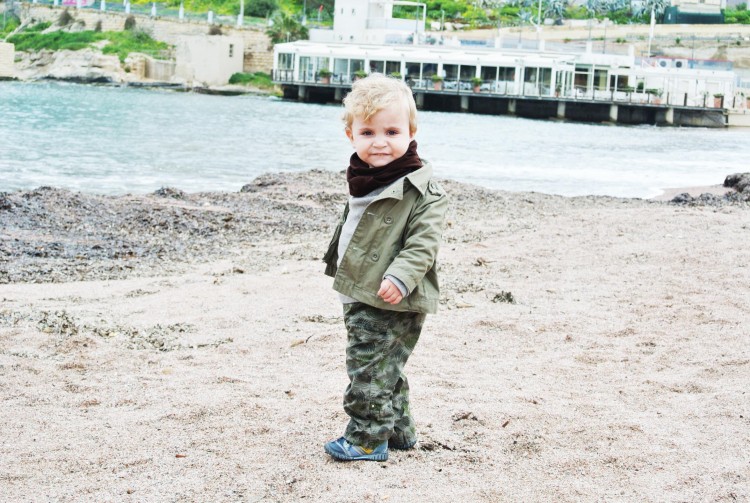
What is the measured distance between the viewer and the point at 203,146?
27.8 meters

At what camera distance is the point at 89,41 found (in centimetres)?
9781

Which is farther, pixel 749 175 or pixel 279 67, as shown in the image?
pixel 279 67

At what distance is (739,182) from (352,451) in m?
14.2

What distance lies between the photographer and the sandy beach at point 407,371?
11.5ft

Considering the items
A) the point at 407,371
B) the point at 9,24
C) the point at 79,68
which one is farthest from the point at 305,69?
the point at 407,371

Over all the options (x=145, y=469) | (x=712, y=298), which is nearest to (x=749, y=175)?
(x=712, y=298)

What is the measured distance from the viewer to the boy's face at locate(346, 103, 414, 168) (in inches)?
140

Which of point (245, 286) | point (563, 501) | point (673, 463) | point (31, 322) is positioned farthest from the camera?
point (245, 286)

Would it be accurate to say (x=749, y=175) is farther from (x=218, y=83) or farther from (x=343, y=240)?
(x=218, y=83)

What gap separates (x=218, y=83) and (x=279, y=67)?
14857 mm

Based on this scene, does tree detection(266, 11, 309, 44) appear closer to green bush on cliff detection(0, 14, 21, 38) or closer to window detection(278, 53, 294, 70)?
window detection(278, 53, 294, 70)

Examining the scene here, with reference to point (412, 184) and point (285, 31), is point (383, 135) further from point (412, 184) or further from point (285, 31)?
point (285, 31)

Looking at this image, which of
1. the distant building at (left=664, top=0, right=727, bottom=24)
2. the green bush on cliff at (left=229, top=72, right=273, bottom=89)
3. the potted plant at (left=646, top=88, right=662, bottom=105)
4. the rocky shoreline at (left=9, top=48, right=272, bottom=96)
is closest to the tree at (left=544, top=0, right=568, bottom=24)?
the distant building at (left=664, top=0, right=727, bottom=24)

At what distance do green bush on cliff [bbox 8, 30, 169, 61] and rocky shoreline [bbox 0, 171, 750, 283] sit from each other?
83.8 m
